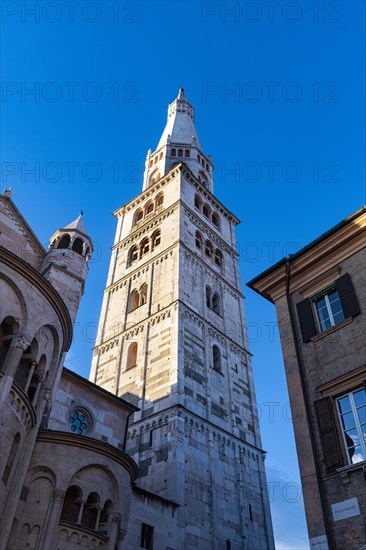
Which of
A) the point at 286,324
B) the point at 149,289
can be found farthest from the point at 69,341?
the point at 149,289

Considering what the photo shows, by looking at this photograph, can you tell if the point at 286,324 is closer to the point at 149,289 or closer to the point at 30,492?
the point at 30,492

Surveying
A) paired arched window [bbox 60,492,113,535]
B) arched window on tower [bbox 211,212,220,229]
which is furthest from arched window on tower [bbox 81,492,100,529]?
arched window on tower [bbox 211,212,220,229]

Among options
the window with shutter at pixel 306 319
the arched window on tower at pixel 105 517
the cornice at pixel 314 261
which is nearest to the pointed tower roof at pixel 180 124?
the cornice at pixel 314 261

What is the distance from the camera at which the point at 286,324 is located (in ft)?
47.1

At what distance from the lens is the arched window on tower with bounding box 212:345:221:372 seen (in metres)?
29.9

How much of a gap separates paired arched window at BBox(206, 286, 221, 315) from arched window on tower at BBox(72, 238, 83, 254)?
43.0 feet

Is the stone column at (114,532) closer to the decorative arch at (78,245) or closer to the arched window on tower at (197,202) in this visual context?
the decorative arch at (78,245)

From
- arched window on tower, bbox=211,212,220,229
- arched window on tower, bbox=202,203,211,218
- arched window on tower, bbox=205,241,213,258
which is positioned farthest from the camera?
arched window on tower, bbox=211,212,220,229

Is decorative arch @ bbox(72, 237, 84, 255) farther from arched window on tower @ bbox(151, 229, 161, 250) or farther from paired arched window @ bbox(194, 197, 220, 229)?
paired arched window @ bbox(194, 197, 220, 229)

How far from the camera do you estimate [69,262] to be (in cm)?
2025

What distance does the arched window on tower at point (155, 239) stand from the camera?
119 feet

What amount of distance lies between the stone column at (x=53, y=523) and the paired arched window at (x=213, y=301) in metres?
19.4

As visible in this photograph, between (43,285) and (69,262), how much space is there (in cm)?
473

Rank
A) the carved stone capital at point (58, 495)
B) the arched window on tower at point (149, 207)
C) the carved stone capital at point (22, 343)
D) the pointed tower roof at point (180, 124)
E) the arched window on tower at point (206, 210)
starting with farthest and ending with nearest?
the pointed tower roof at point (180, 124)
the arched window on tower at point (206, 210)
the arched window on tower at point (149, 207)
the carved stone capital at point (58, 495)
the carved stone capital at point (22, 343)
